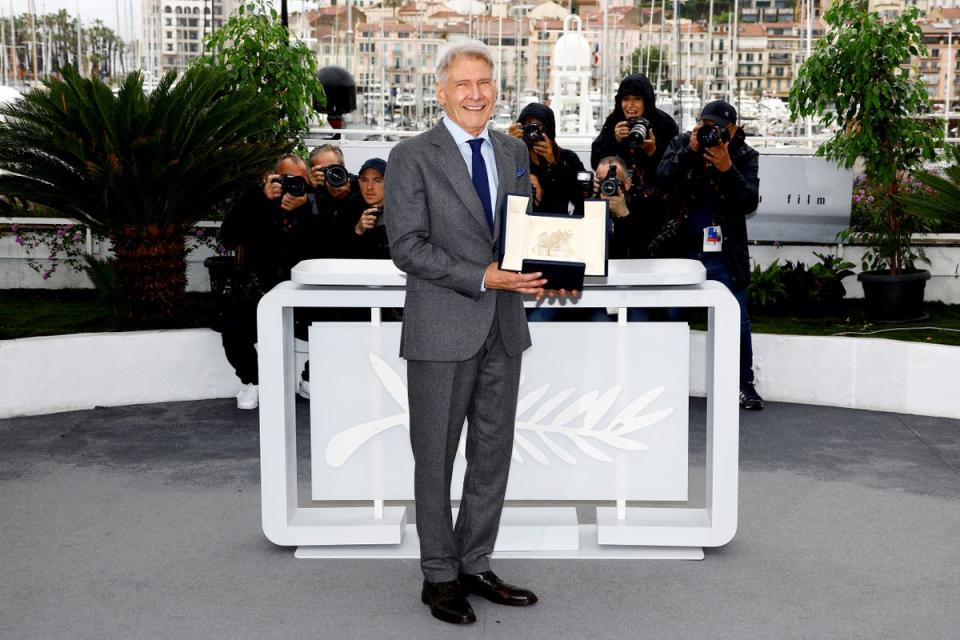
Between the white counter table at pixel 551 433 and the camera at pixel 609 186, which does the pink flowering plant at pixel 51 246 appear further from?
the white counter table at pixel 551 433

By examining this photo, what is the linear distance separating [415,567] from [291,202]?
311cm

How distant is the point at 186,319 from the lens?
26.8ft

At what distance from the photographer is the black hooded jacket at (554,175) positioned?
6.54m

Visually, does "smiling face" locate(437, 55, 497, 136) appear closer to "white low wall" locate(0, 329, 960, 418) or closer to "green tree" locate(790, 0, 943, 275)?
"white low wall" locate(0, 329, 960, 418)

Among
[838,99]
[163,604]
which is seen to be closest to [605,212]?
[163,604]

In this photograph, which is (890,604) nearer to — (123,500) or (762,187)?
(123,500)

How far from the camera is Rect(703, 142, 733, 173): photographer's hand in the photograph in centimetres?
639

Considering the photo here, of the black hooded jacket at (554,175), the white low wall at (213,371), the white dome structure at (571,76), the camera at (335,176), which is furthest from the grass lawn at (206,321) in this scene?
the white dome structure at (571,76)

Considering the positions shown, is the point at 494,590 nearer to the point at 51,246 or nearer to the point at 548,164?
the point at 548,164

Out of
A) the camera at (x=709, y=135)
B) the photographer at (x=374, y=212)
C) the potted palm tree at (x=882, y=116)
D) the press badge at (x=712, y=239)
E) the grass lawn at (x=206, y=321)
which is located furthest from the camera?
the potted palm tree at (x=882, y=116)

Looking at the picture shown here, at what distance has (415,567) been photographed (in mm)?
4453

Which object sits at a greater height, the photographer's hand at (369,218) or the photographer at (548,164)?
the photographer at (548,164)

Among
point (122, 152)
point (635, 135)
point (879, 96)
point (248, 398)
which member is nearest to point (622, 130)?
point (635, 135)

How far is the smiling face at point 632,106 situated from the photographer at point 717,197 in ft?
1.94
